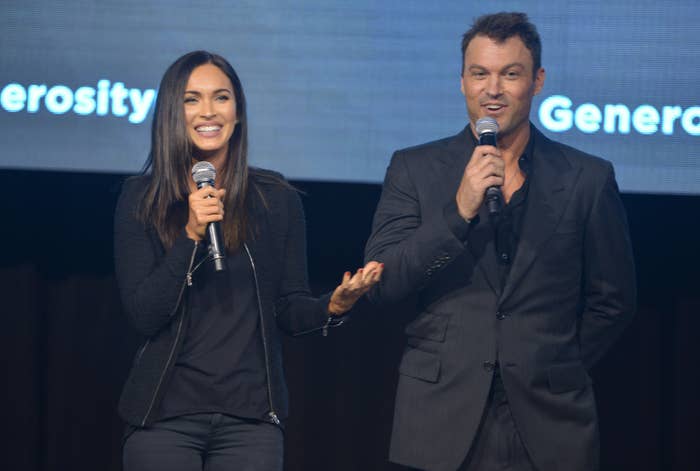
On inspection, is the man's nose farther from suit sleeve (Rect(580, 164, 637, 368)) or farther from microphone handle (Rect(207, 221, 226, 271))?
microphone handle (Rect(207, 221, 226, 271))

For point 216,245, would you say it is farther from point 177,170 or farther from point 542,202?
point 542,202

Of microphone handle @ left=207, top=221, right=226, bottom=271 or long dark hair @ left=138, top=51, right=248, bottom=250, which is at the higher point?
long dark hair @ left=138, top=51, right=248, bottom=250

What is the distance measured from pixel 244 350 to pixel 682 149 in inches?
69.1

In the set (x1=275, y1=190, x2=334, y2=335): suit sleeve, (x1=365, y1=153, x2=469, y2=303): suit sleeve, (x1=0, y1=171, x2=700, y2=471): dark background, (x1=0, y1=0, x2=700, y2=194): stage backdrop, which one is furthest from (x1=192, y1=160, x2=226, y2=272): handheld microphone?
(x1=0, y1=171, x2=700, y2=471): dark background

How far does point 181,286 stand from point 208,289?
0.29 ft

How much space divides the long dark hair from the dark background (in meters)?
1.33

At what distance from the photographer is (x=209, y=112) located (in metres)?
2.38

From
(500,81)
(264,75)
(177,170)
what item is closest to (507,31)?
(500,81)

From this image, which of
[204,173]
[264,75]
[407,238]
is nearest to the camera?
[204,173]

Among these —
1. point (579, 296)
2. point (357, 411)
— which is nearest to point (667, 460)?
point (357, 411)

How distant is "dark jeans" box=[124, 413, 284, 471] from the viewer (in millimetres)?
2139

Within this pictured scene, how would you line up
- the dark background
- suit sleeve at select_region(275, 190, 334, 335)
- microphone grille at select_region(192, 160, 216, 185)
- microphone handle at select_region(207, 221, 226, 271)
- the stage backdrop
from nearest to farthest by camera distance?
1. microphone handle at select_region(207, 221, 226, 271)
2. microphone grille at select_region(192, 160, 216, 185)
3. suit sleeve at select_region(275, 190, 334, 335)
4. the stage backdrop
5. the dark background

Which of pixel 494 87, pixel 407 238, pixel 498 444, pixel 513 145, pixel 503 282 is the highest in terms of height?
pixel 494 87

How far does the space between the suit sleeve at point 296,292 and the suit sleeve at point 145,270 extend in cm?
30
